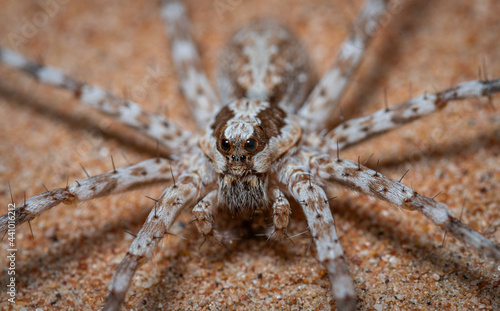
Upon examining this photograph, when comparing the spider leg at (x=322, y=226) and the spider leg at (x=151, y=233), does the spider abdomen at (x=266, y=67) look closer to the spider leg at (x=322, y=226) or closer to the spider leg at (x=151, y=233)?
the spider leg at (x=322, y=226)

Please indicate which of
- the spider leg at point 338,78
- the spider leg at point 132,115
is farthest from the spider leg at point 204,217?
the spider leg at point 338,78

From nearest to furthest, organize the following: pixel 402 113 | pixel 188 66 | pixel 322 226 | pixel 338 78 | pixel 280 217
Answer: pixel 322 226
pixel 280 217
pixel 402 113
pixel 338 78
pixel 188 66

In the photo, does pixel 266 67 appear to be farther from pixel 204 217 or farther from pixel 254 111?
pixel 204 217

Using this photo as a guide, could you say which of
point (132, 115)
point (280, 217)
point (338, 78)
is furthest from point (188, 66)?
point (280, 217)

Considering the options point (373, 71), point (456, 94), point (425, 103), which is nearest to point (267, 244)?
point (425, 103)

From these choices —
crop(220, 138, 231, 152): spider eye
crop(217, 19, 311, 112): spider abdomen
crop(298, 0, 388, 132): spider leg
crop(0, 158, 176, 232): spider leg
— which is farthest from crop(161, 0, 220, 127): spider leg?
crop(220, 138, 231, 152): spider eye
